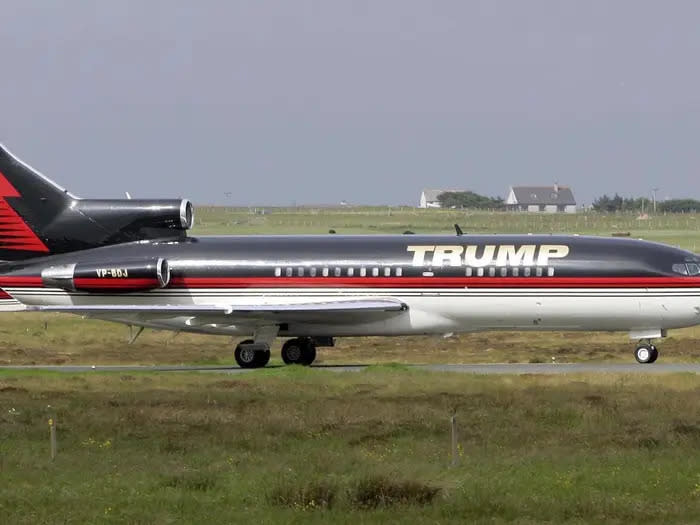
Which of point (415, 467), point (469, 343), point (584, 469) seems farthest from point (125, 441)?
point (469, 343)

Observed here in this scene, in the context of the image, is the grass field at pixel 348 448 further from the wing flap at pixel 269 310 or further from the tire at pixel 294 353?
the tire at pixel 294 353

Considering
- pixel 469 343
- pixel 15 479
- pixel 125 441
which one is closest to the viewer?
pixel 15 479

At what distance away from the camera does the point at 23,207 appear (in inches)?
1588

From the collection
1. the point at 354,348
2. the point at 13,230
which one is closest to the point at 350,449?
the point at 13,230

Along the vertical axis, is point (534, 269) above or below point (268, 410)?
above

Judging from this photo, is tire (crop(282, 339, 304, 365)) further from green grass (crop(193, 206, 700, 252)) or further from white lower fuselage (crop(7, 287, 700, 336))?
green grass (crop(193, 206, 700, 252))

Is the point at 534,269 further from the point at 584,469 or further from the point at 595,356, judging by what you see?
the point at 584,469

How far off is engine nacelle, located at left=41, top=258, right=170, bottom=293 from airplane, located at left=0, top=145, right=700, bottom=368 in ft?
0.14

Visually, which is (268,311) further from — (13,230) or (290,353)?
(13,230)

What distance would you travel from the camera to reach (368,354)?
4503 cm

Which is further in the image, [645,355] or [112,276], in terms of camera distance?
[112,276]

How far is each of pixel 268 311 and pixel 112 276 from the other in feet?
16.7

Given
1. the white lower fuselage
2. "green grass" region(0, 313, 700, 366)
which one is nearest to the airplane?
the white lower fuselage

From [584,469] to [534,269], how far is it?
17.1 metres
